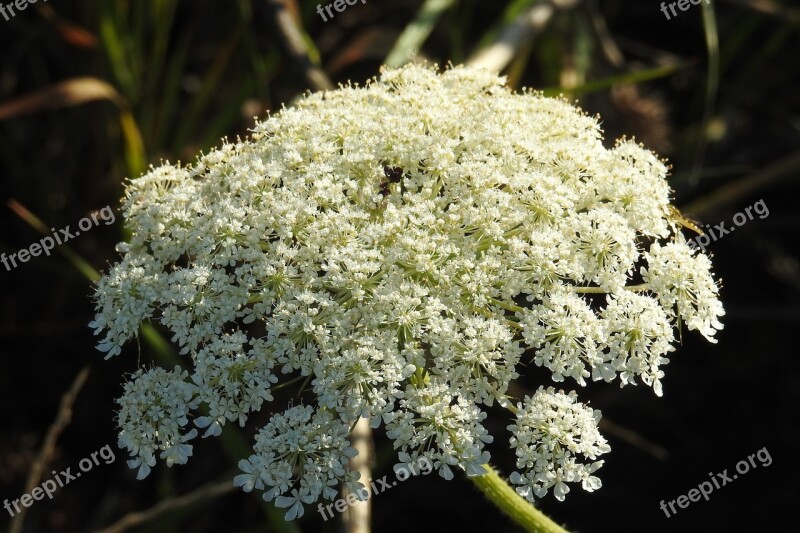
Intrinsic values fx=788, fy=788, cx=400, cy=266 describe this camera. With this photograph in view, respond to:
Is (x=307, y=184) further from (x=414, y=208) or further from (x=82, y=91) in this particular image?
(x=82, y=91)

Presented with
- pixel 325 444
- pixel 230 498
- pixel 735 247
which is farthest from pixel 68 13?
pixel 735 247

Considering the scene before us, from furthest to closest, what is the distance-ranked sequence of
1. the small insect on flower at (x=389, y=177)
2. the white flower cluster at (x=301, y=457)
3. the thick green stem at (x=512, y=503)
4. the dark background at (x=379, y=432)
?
the dark background at (x=379, y=432), the small insect on flower at (x=389, y=177), the thick green stem at (x=512, y=503), the white flower cluster at (x=301, y=457)

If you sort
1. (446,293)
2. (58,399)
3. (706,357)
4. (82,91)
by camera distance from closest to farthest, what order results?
(446,293)
(82,91)
(58,399)
(706,357)

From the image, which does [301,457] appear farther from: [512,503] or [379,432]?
[379,432]

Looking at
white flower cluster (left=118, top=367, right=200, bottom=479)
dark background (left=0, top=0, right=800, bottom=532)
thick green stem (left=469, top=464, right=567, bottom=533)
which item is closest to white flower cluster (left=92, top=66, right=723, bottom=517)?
white flower cluster (left=118, top=367, right=200, bottom=479)

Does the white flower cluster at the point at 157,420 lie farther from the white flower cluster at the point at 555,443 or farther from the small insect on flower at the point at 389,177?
the white flower cluster at the point at 555,443

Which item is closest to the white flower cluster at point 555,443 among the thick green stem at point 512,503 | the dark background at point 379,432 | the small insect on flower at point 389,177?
the thick green stem at point 512,503
